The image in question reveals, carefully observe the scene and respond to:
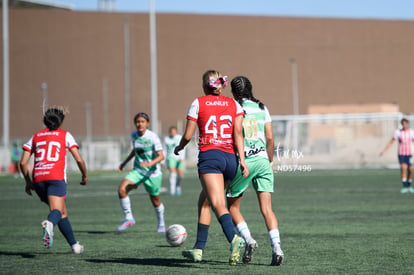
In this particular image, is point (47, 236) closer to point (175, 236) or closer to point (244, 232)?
point (175, 236)

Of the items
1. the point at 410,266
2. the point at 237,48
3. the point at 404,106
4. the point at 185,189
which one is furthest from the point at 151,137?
the point at 404,106

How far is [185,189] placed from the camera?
25.0m

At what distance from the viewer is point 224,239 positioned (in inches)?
424

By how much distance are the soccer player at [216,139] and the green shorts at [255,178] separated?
0.78 ft

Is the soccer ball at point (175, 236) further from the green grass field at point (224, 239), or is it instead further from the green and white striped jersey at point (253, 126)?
the green and white striped jersey at point (253, 126)

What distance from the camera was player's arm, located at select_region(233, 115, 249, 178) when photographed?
307 inches

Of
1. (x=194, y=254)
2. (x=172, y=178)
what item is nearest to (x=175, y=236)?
(x=194, y=254)

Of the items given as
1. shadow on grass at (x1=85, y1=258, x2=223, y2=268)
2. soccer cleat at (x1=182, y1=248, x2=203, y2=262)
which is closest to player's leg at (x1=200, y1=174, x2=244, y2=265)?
soccer cleat at (x1=182, y1=248, x2=203, y2=262)

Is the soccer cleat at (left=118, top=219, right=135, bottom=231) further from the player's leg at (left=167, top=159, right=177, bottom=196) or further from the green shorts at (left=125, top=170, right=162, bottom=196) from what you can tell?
the player's leg at (left=167, top=159, right=177, bottom=196)

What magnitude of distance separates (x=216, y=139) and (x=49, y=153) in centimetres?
232

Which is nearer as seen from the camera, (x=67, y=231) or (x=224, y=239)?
(x=67, y=231)

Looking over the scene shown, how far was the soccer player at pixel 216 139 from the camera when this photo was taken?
780 centimetres

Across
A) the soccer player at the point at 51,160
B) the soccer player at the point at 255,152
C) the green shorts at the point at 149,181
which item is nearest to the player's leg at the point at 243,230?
the soccer player at the point at 255,152

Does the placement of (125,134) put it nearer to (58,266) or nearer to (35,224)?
(35,224)
